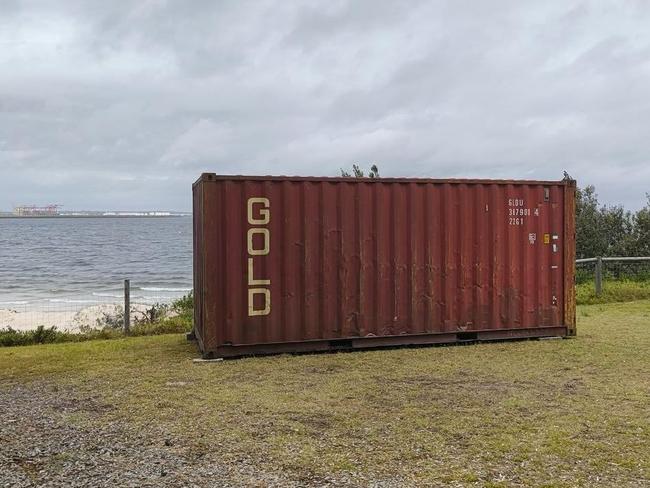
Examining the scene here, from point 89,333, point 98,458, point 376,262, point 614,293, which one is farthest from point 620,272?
point 98,458

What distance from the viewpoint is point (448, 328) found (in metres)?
9.86

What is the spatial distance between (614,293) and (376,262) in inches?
350

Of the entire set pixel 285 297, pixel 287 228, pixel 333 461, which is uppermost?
pixel 287 228

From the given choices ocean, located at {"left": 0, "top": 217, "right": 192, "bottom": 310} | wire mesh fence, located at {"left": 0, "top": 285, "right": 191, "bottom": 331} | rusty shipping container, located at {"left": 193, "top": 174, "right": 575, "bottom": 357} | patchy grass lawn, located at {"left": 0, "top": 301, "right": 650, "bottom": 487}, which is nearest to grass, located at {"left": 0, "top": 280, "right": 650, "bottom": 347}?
wire mesh fence, located at {"left": 0, "top": 285, "right": 191, "bottom": 331}

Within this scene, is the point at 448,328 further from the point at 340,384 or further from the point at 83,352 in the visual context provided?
the point at 83,352

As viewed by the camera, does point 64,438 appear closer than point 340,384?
Yes

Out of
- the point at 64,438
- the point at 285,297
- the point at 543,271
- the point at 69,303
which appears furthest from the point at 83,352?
the point at 69,303

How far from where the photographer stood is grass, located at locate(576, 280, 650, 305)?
15352 millimetres

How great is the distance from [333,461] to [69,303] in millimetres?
20704

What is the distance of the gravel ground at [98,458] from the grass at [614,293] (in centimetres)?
1240

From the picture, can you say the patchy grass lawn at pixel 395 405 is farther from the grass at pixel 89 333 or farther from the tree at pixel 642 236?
the tree at pixel 642 236

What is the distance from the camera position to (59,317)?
18469mm

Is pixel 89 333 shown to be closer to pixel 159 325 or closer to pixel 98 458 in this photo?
pixel 159 325

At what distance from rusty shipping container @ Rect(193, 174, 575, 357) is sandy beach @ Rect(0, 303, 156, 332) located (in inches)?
280
